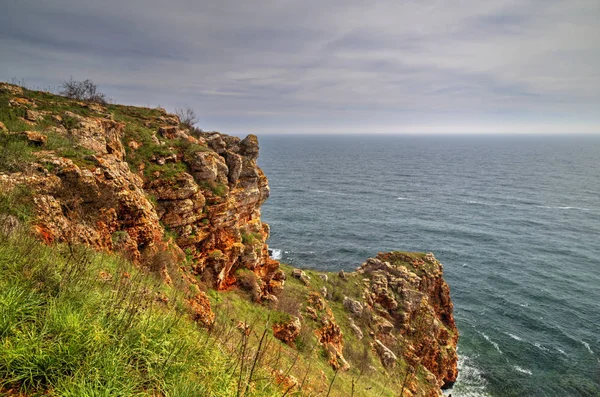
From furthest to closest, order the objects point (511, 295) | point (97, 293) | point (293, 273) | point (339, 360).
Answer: point (511, 295), point (293, 273), point (339, 360), point (97, 293)

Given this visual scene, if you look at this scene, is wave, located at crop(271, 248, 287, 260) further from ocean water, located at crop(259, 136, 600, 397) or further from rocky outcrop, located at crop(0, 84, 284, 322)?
rocky outcrop, located at crop(0, 84, 284, 322)

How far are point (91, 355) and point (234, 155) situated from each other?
24.3 meters

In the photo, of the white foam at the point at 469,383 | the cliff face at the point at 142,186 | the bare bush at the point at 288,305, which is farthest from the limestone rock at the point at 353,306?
the white foam at the point at 469,383

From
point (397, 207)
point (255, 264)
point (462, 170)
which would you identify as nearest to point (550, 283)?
point (397, 207)

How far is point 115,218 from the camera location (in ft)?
45.5

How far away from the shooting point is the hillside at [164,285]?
184 inches

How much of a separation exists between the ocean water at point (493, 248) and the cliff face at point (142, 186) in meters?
29.7

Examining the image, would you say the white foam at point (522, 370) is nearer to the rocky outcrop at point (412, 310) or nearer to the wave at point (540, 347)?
the wave at point (540, 347)

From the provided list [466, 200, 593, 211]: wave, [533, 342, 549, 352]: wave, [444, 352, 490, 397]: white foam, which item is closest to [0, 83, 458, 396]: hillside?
[444, 352, 490, 397]: white foam

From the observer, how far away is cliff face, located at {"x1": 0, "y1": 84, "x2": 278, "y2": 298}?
11.6m

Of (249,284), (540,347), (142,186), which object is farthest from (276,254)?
(142,186)

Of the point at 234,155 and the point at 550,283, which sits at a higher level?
the point at 234,155

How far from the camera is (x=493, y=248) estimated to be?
6256 cm

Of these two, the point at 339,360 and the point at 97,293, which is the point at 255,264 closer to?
the point at 339,360
